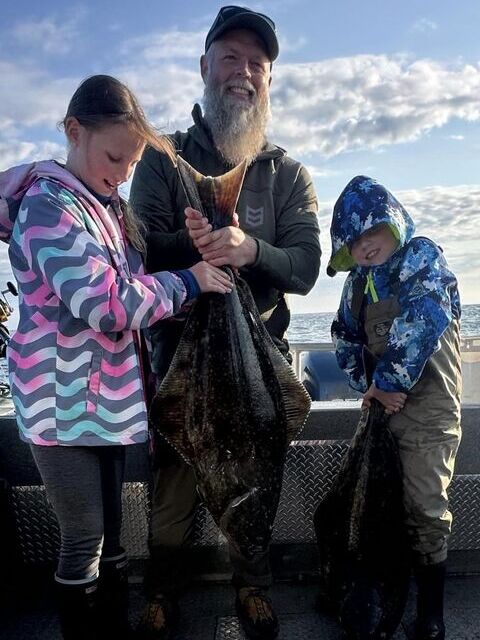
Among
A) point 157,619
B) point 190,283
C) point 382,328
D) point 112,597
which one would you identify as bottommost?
point 157,619

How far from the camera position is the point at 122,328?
2234mm

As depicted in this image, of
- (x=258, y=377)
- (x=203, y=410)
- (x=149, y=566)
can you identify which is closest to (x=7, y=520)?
(x=149, y=566)

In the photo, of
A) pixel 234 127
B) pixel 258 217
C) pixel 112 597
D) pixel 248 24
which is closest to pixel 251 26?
pixel 248 24

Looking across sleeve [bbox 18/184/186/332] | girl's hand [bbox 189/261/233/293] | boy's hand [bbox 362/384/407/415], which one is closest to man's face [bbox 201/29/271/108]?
girl's hand [bbox 189/261/233/293]

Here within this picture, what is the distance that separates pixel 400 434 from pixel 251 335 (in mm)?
1031

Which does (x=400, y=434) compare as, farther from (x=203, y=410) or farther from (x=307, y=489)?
(x=203, y=410)

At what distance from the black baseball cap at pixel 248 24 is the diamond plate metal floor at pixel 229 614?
3177 millimetres

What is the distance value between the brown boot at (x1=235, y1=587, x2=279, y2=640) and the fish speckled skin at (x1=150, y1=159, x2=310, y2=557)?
84 cm

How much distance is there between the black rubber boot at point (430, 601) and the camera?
284 centimetres

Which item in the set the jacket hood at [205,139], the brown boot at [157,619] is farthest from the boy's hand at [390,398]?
the brown boot at [157,619]

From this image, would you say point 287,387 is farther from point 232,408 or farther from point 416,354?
point 416,354

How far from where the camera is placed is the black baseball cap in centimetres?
320

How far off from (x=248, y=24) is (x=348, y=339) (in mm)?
1846

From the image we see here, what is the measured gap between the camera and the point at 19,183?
7.39 ft
